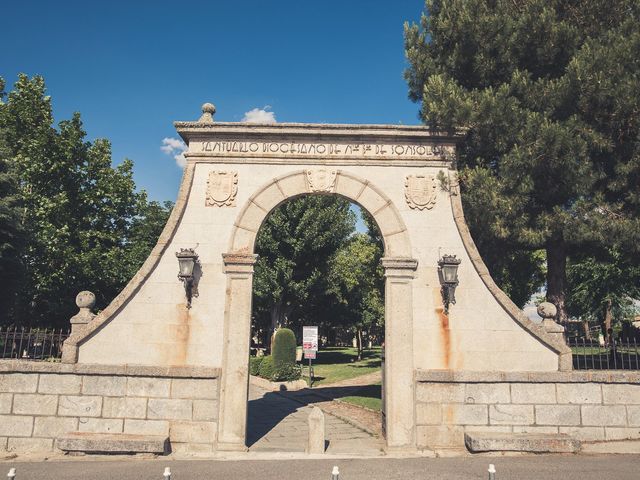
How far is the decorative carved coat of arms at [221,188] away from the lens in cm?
893

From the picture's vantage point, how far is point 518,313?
8305 millimetres

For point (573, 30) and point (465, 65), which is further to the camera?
point (465, 65)

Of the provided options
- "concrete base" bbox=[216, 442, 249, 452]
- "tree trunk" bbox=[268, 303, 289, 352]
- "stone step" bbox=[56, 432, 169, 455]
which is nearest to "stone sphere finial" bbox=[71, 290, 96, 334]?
"stone step" bbox=[56, 432, 169, 455]

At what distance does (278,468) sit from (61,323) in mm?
19913

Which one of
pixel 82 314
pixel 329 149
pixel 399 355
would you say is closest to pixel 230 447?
pixel 399 355

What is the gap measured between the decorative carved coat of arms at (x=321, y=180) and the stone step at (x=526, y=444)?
5.32 m

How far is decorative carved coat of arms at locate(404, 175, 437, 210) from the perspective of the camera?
29.3 ft

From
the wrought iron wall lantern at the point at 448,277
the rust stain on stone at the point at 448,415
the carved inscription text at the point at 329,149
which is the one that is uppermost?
the carved inscription text at the point at 329,149

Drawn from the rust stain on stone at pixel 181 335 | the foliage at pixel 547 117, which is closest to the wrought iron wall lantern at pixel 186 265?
the rust stain on stone at pixel 181 335

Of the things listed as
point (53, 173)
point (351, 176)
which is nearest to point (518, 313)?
point (351, 176)

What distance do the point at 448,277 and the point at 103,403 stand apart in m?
6.66

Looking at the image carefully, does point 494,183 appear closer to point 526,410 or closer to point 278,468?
point 526,410

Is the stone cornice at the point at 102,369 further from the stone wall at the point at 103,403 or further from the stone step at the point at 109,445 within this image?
the stone step at the point at 109,445

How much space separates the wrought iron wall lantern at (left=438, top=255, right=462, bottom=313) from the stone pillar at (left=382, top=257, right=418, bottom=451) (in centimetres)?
53
